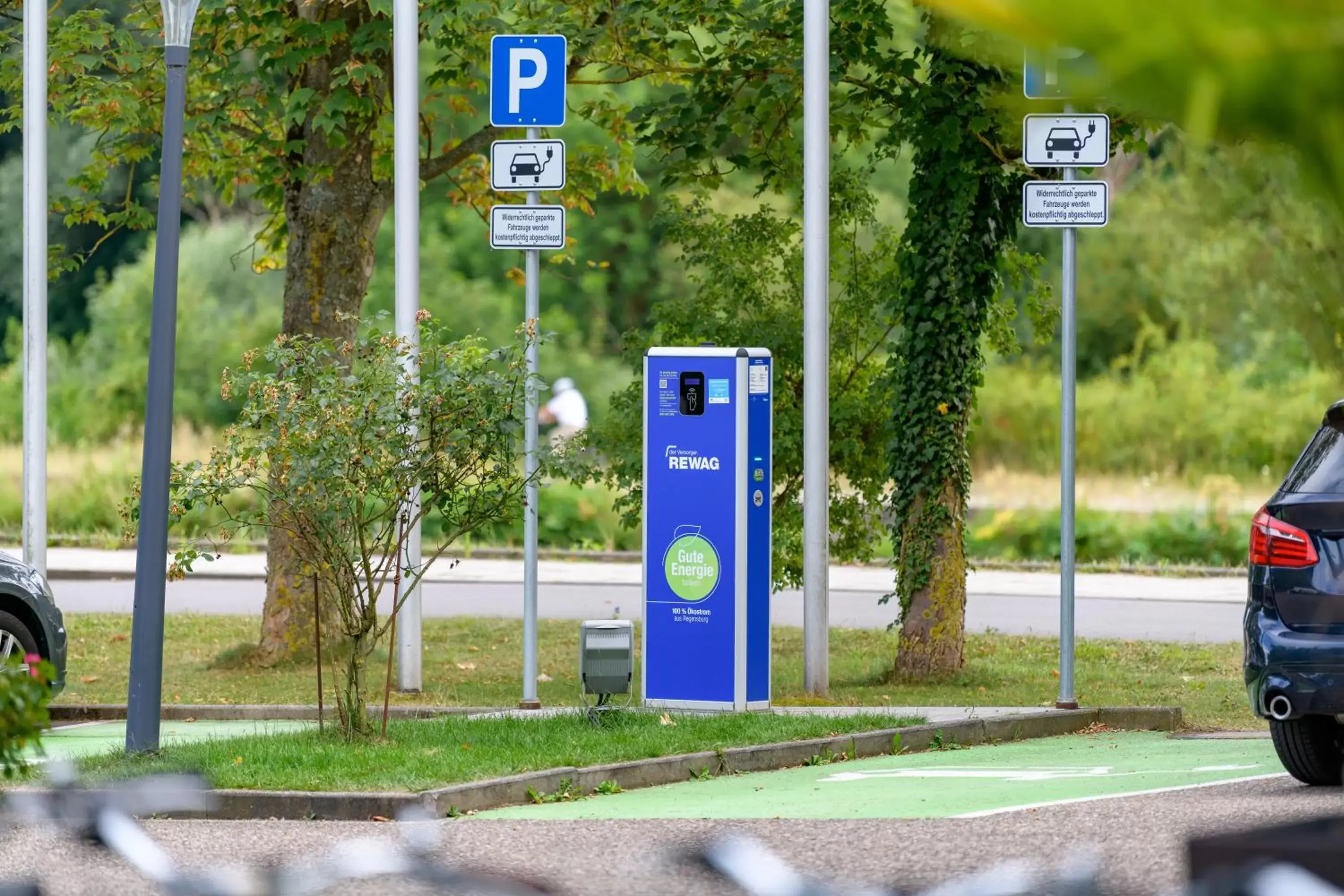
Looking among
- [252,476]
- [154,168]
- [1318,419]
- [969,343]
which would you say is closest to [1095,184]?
[969,343]

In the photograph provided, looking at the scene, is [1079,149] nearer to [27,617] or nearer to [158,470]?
[158,470]

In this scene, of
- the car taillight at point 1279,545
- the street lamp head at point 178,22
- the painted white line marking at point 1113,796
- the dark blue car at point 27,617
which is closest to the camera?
the car taillight at point 1279,545

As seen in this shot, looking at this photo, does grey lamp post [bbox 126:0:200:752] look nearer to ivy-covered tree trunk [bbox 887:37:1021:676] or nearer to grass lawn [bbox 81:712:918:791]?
grass lawn [bbox 81:712:918:791]

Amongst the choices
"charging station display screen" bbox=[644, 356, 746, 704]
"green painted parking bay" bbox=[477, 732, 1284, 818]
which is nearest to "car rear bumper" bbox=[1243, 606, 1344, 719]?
"green painted parking bay" bbox=[477, 732, 1284, 818]

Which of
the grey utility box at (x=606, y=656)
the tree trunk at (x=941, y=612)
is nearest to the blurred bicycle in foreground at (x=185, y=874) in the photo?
the grey utility box at (x=606, y=656)

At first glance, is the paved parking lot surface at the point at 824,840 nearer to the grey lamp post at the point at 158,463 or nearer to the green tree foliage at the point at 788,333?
the grey lamp post at the point at 158,463

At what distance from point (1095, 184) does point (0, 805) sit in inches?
333

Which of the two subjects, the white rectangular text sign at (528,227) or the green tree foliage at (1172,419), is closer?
the white rectangular text sign at (528,227)

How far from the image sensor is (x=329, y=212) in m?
14.5

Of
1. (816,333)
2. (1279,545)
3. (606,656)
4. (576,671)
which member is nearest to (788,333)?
(816,333)

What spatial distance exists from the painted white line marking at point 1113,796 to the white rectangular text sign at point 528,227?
463 cm

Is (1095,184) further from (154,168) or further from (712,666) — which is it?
(154,168)

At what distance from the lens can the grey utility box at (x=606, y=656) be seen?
1042cm

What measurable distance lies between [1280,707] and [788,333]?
7.40m
